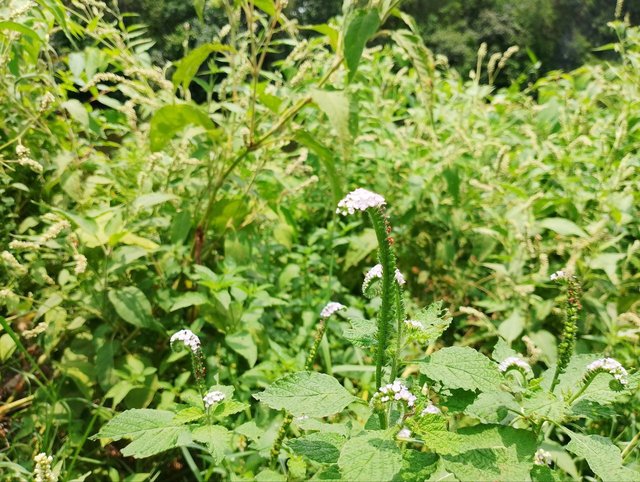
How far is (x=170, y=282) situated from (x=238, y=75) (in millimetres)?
727

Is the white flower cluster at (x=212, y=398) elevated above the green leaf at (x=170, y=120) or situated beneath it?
situated beneath

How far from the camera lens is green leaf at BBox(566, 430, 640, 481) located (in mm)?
724

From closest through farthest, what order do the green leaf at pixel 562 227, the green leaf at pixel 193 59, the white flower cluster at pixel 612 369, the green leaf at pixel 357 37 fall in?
the white flower cluster at pixel 612 369 → the green leaf at pixel 357 37 → the green leaf at pixel 193 59 → the green leaf at pixel 562 227

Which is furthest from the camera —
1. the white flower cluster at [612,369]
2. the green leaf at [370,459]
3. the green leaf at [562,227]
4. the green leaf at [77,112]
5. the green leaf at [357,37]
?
the green leaf at [562,227]

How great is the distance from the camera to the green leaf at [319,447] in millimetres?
767

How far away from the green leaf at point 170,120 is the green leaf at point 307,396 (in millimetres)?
979

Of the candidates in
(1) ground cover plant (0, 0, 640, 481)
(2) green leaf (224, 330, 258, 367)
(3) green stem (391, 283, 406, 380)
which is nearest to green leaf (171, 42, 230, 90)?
(1) ground cover plant (0, 0, 640, 481)

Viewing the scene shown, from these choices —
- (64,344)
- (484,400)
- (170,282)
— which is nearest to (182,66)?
(170,282)

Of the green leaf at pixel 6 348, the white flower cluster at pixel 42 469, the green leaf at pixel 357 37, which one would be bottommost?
the green leaf at pixel 6 348

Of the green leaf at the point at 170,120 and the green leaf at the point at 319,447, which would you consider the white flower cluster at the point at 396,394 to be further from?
the green leaf at the point at 170,120

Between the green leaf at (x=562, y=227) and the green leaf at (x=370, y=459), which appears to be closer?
the green leaf at (x=370, y=459)

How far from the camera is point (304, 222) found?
94.7 inches

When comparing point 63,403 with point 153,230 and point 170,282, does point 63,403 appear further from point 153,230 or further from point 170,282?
point 153,230

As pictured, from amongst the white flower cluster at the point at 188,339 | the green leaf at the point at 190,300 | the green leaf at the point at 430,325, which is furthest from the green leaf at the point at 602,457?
the green leaf at the point at 190,300
